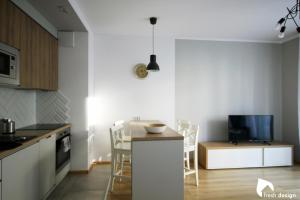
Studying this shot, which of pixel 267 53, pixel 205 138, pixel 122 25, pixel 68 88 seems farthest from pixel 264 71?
pixel 68 88

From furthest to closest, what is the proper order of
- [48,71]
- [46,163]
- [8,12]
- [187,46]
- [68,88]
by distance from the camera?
[187,46]
[68,88]
[48,71]
[46,163]
[8,12]

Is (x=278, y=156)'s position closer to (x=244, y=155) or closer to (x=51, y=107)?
(x=244, y=155)

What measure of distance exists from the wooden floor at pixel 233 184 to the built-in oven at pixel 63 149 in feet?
2.88

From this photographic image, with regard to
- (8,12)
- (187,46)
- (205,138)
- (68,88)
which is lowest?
(205,138)

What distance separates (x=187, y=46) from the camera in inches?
169

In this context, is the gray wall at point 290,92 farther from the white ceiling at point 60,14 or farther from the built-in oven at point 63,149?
the built-in oven at point 63,149

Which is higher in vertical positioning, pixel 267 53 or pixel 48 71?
pixel 267 53

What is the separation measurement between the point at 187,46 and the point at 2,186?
3.87m

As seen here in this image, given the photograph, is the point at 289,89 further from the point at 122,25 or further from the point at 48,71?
the point at 48,71

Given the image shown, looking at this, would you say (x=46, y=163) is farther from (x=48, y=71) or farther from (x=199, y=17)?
(x=199, y=17)

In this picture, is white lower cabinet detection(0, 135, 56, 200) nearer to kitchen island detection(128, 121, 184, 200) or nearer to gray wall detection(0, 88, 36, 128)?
gray wall detection(0, 88, 36, 128)

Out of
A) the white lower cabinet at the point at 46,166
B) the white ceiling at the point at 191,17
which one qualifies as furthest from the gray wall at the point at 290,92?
the white lower cabinet at the point at 46,166

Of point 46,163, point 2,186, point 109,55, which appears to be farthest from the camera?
point 109,55

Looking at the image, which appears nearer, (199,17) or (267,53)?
(199,17)
